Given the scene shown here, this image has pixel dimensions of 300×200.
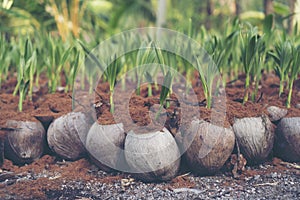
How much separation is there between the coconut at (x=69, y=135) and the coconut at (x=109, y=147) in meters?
0.15

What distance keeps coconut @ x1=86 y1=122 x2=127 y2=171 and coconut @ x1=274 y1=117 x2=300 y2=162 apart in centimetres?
91

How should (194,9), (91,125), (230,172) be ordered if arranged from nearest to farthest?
(230,172) < (91,125) < (194,9)

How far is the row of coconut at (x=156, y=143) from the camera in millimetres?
2283

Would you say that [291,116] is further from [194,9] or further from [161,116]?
[194,9]

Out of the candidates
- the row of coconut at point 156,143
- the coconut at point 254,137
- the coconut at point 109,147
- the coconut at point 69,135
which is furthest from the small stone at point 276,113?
the coconut at point 69,135

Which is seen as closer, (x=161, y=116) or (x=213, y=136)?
(x=213, y=136)

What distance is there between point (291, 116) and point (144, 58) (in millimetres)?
952

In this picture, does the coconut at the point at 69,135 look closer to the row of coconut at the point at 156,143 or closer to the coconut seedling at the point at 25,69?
the row of coconut at the point at 156,143

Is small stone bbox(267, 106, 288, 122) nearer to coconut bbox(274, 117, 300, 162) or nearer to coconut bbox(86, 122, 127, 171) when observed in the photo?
coconut bbox(274, 117, 300, 162)

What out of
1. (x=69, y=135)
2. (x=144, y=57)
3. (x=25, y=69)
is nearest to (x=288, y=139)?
(x=144, y=57)

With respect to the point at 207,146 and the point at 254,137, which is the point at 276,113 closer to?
the point at 254,137

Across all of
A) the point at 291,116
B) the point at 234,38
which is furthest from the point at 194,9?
the point at 291,116

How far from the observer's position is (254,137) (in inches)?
95.0

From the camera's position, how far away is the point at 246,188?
2197mm
